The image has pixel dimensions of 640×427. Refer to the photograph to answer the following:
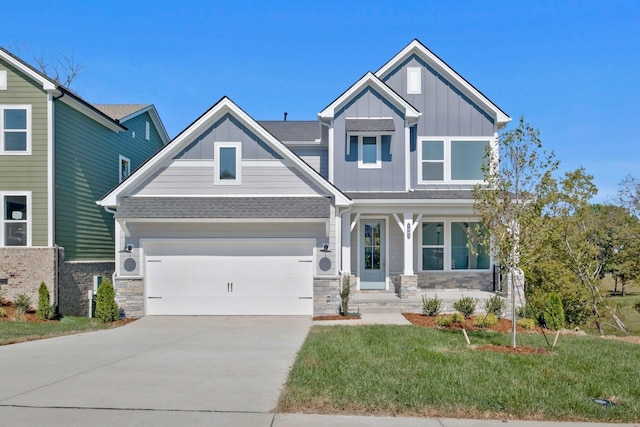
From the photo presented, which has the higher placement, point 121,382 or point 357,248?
point 357,248

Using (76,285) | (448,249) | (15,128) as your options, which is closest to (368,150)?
(448,249)

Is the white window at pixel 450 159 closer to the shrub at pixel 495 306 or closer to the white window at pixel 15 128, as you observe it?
the shrub at pixel 495 306

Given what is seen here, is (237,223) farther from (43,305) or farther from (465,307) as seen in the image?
(465,307)

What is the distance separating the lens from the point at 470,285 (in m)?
17.1

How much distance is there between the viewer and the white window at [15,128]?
15.5 m

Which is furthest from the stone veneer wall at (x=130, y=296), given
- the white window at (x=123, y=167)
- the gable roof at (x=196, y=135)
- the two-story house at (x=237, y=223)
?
the white window at (x=123, y=167)

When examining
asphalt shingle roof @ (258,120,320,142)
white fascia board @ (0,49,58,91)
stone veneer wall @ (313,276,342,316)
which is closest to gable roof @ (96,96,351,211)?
stone veneer wall @ (313,276,342,316)

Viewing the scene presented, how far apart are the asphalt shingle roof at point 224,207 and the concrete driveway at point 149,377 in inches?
136

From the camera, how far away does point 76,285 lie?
53.3 ft

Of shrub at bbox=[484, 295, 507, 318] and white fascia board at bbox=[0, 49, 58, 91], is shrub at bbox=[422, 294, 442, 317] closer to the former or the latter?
shrub at bbox=[484, 295, 507, 318]

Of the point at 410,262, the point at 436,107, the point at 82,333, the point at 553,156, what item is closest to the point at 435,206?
the point at 410,262

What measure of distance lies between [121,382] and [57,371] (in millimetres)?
1406

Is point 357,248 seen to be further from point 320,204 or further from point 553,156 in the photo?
point 553,156

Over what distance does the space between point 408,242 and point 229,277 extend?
18.1ft
